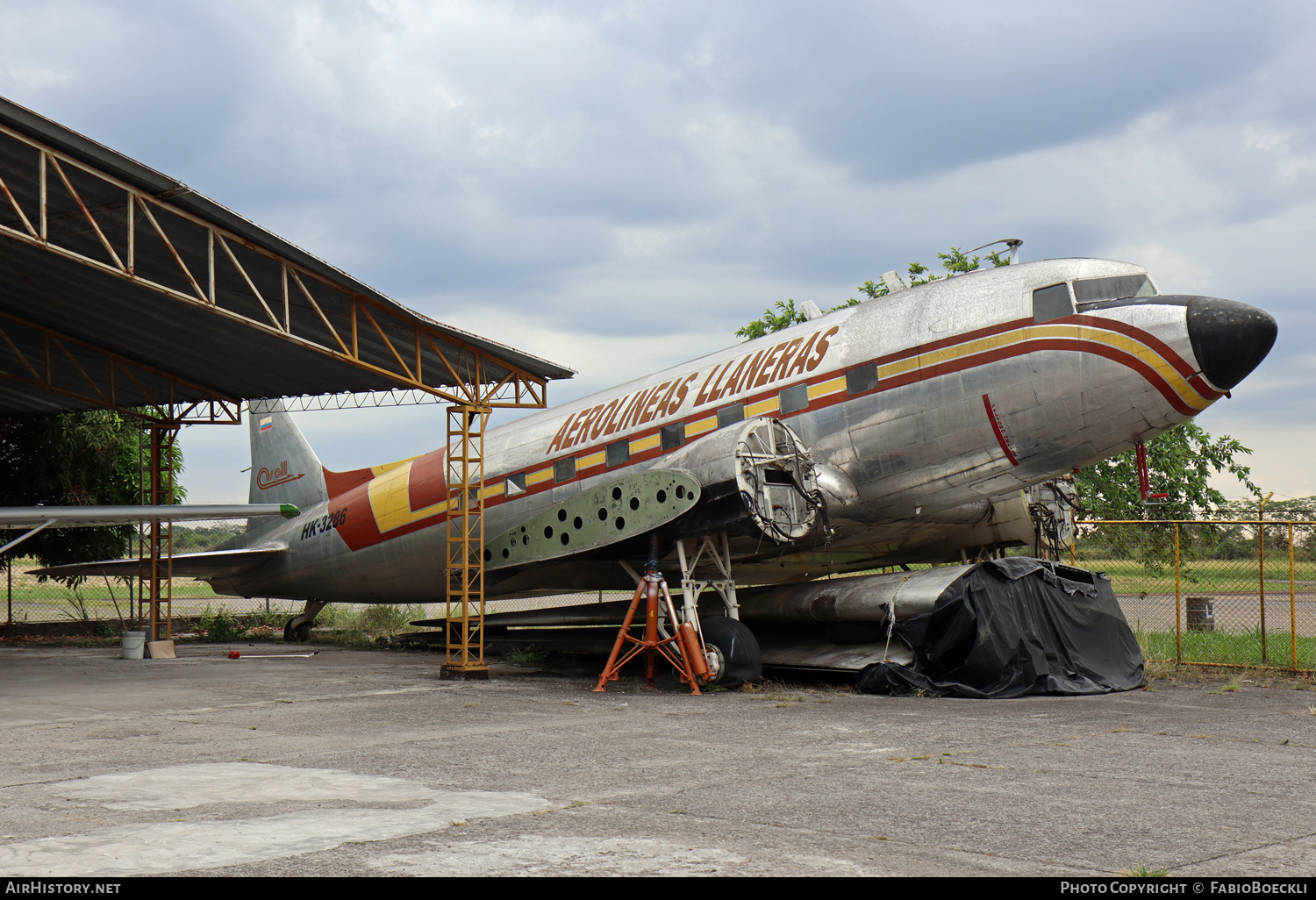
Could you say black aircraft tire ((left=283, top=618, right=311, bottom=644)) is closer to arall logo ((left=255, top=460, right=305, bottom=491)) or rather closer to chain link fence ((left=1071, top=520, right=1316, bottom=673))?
arall logo ((left=255, top=460, right=305, bottom=491))

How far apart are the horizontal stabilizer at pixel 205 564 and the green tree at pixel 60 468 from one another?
202 inches

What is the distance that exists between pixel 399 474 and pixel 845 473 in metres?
9.89

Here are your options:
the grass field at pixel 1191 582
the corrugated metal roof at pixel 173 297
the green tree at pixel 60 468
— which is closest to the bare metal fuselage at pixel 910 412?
the corrugated metal roof at pixel 173 297

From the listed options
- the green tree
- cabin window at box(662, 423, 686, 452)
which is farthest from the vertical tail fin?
cabin window at box(662, 423, 686, 452)

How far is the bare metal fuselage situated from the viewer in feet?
42.1

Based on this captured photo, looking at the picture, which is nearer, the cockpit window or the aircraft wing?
the cockpit window

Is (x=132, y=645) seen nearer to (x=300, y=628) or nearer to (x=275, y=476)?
(x=300, y=628)

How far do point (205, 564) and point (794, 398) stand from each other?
15.3m

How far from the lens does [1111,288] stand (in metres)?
13.2

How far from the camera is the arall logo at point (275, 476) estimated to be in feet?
82.5

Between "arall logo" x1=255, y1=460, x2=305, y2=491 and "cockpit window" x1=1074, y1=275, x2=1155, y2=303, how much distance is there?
704 inches

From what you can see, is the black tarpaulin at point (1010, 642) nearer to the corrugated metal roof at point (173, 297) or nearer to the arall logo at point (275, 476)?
the corrugated metal roof at point (173, 297)

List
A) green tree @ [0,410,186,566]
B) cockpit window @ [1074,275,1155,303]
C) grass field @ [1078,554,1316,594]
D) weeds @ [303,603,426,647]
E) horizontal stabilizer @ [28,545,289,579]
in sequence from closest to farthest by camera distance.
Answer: cockpit window @ [1074,275,1155,303] < horizontal stabilizer @ [28,545,289,579] < weeds @ [303,603,426,647] < green tree @ [0,410,186,566] < grass field @ [1078,554,1316,594]

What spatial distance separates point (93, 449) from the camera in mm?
29328
